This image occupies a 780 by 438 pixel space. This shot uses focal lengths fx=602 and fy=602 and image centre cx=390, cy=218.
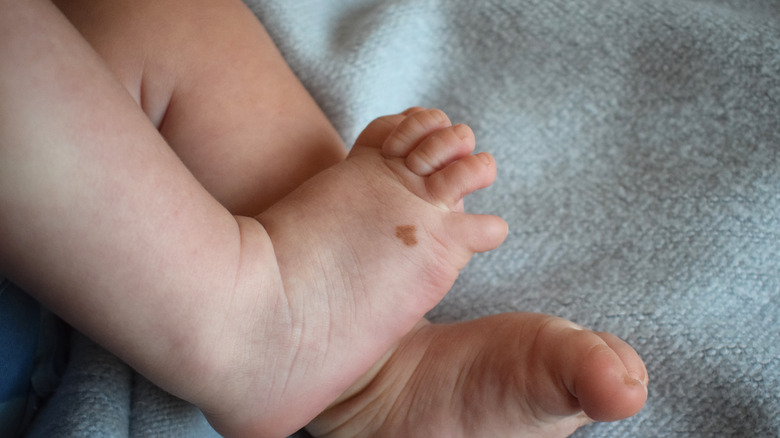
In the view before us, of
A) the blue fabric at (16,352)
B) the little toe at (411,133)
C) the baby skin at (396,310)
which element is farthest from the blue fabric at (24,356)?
the little toe at (411,133)

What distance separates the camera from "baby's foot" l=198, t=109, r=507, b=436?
0.55 meters

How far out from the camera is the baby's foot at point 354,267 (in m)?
0.55

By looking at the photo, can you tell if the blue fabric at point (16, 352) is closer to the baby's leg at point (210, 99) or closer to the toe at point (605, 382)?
the baby's leg at point (210, 99)

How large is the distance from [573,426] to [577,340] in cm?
12

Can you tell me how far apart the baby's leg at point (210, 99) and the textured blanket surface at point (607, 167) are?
14cm

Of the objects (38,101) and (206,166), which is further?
(206,166)

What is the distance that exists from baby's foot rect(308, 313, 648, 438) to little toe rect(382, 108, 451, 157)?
0.20 m

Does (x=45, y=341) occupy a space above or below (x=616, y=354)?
above

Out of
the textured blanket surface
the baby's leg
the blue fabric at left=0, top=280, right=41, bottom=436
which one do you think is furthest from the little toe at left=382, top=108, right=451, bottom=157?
the blue fabric at left=0, top=280, right=41, bottom=436

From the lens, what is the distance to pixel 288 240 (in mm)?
561

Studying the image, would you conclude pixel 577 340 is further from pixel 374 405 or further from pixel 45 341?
pixel 45 341

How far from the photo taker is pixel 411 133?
60cm

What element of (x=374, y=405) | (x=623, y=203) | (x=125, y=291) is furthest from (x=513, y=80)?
(x=125, y=291)

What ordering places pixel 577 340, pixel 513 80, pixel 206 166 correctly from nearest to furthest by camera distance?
pixel 577 340, pixel 206 166, pixel 513 80
